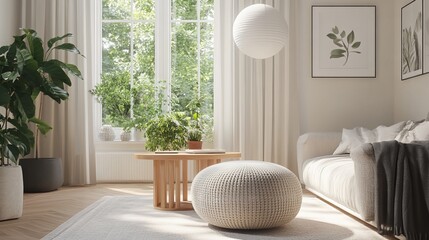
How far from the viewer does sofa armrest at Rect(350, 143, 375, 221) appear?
3.12 m

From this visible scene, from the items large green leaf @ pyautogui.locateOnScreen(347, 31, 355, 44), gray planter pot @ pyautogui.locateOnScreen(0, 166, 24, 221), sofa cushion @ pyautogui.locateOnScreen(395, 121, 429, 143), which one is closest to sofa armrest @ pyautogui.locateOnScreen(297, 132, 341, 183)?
sofa cushion @ pyautogui.locateOnScreen(395, 121, 429, 143)

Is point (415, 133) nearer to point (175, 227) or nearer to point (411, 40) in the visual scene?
point (411, 40)

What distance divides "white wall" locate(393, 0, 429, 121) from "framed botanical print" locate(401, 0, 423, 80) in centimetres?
8

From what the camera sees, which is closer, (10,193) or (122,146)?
(10,193)

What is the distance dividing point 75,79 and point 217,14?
1705mm

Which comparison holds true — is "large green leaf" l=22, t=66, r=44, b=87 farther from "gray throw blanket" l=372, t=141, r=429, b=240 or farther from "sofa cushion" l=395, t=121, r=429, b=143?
"sofa cushion" l=395, t=121, r=429, b=143

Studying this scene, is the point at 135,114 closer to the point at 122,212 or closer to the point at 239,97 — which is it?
the point at 239,97

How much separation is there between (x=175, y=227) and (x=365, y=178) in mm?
1162

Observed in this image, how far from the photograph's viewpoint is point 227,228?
3316 mm

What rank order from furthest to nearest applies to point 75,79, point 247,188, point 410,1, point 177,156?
1. point 75,79
2. point 410,1
3. point 177,156
4. point 247,188

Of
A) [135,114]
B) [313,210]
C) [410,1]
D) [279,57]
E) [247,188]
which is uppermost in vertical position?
[410,1]

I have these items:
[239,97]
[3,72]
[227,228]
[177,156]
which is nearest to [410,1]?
[239,97]

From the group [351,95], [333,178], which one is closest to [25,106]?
[333,178]

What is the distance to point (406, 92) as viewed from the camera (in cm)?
575
